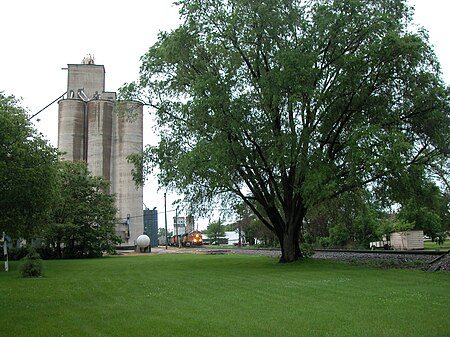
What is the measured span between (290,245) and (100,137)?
4814 centimetres

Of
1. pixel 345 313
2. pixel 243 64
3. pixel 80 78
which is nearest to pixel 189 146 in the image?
pixel 243 64

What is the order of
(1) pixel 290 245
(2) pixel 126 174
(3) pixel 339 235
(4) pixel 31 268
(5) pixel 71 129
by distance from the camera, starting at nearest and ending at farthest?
(4) pixel 31 268 < (1) pixel 290 245 < (3) pixel 339 235 < (2) pixel 126 174 < (5) pixel 71 129

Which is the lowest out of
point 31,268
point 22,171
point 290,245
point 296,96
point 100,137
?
point 31,268

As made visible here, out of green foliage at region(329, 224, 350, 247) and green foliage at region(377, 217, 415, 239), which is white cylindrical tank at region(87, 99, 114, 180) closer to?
green foliage at region(329, 224, 350, 247)

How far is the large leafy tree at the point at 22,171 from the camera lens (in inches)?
1033

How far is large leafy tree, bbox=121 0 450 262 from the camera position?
2450cm

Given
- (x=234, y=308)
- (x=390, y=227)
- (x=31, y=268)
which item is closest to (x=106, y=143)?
(x=390, y=227)

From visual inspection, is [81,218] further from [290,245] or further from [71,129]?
[290,245]

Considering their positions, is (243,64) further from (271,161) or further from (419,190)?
(419,190)

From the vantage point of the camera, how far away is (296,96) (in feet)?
79.0

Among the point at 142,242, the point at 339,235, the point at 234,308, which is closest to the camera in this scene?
the point at 234,308

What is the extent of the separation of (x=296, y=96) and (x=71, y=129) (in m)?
55.5

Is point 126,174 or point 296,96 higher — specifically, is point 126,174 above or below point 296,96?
above

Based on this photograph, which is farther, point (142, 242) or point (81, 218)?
point (142, 242)
